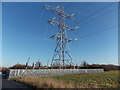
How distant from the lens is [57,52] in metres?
22.0

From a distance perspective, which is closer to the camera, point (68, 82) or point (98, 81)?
point (68, 82)

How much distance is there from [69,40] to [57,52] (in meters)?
4.18

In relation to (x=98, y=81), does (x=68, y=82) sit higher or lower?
higher

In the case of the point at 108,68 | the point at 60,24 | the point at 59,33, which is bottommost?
the point at 108,68

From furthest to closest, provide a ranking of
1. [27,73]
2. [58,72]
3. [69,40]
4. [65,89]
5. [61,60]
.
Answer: [69,40] → [61,60] → [58,72] → [27,73] → [65,89]

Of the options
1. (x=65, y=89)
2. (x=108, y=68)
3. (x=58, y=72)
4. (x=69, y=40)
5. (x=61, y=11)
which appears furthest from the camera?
(x=108, y=68)

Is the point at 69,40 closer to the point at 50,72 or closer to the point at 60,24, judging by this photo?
the point at 60,24

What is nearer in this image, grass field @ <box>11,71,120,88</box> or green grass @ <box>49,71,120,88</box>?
grass field @ <box>11,71,120,88</box>

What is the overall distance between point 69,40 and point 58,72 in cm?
840

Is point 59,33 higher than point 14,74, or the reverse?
point 59,33

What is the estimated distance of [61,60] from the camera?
20750 millimetres

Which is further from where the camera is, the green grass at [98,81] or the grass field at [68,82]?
the green grass at [98,81]

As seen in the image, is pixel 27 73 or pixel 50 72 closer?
pixel 27 73

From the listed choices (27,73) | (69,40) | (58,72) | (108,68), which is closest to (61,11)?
(69,40)
